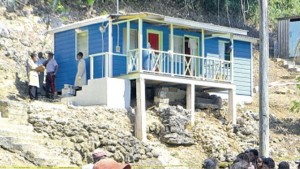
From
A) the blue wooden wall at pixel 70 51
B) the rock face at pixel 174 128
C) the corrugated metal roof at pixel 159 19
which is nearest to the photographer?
the rock face at pixel 174 128

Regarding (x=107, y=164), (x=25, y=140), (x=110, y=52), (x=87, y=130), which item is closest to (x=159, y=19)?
(x=110, y=52)

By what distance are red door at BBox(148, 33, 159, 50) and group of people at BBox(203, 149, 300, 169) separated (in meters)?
16.2

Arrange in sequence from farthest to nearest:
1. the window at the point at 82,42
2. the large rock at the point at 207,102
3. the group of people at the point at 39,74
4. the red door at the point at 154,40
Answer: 1. the window at the point at 82,42
2. the red door at the point at 154,40
3. the large rock at the point at 207,102
4. the group of people at the point at 39,74

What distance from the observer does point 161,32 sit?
31281mm

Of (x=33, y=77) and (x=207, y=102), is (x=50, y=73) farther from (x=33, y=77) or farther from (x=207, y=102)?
(x=207, y=102)

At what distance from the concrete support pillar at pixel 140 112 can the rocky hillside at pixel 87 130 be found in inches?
12.3

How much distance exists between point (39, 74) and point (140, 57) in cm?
363

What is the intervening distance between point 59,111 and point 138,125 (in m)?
2.77

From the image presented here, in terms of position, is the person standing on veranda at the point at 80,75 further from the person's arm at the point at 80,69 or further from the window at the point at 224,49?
the window at the point at 224,49

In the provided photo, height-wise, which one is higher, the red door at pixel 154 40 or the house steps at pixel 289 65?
the red door at pixel 154 40

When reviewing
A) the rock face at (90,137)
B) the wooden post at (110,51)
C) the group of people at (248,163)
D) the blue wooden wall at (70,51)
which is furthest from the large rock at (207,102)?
the group of people at (248,163)

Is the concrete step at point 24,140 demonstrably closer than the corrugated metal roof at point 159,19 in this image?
Yes

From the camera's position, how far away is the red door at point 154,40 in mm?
30953

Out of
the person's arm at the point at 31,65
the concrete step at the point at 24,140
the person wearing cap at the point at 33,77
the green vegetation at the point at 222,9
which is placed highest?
the green vegetation at the point at 222,9
